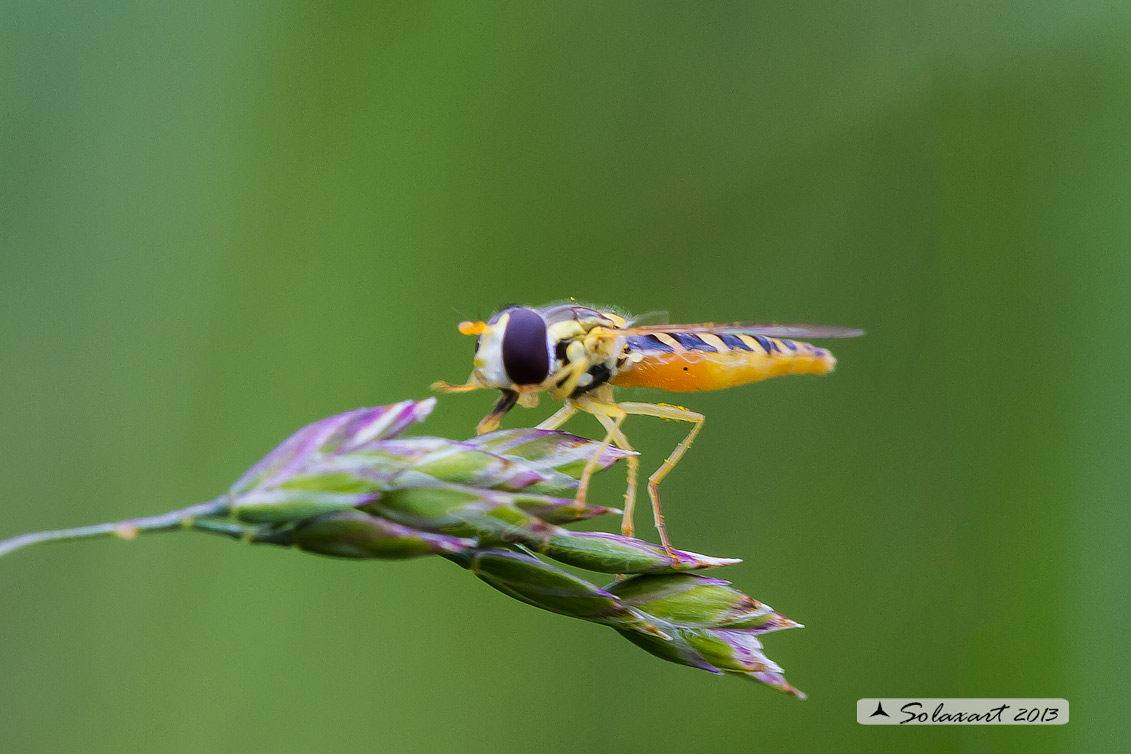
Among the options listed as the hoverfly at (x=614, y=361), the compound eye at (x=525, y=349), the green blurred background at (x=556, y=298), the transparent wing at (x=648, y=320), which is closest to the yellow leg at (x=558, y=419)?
the hoverfly at (x=614, y=361)

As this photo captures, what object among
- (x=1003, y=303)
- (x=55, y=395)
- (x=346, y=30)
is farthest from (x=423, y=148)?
(x=1003, y=303)

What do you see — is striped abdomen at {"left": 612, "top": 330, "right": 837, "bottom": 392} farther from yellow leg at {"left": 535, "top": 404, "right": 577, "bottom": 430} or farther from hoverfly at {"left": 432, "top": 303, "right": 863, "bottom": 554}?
yellow leg at {"left": 535, "top": 404, "right": 577, "bottom": 430}

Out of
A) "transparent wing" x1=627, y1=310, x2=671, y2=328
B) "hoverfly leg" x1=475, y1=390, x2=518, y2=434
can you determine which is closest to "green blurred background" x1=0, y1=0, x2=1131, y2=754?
"transparent wing" x1=627, y1=310, x2=671, y2=328

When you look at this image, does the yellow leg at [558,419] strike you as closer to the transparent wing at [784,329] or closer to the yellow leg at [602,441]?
the yellow leg at [602,441]

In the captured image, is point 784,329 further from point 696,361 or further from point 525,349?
point 525,349

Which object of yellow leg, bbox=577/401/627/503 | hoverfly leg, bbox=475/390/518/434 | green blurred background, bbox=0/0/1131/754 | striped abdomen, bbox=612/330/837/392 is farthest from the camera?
Answer: green blurred background, bbox=0/0/1131/754

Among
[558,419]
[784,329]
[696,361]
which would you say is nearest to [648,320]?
[696,361]
